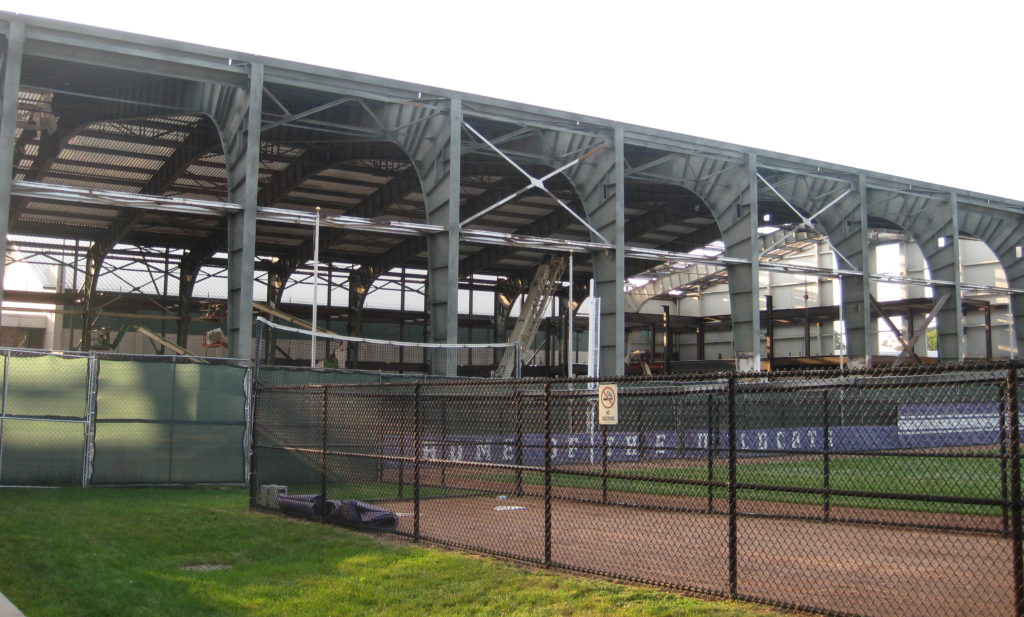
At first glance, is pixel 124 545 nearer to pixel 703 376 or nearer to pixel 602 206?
pixel 703 376

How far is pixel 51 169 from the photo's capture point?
35562 millimetres

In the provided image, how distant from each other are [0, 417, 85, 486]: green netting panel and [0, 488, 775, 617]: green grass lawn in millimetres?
3689

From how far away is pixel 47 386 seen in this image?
1728 centimetres

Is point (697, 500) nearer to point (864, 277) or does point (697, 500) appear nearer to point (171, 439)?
point (171, 439)

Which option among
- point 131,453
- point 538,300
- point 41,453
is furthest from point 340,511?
point 538,300

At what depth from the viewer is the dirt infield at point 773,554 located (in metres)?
8.63

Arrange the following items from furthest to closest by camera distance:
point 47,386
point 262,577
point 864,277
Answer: point 864,277
point 47,386
point 262,577

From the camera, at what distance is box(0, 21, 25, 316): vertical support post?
21812mm

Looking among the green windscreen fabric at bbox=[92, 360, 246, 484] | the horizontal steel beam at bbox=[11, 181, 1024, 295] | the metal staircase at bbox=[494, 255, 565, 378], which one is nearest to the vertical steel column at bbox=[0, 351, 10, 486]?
the green windscreen fabric at bbox=[92, 360, 246, 484]

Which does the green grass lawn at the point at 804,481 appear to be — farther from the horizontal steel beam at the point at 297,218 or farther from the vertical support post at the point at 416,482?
the horizontal steel beam at the point at 297,218

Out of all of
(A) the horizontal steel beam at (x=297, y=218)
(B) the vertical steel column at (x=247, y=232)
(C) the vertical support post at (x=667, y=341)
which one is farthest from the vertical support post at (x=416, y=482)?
(C) the vertical support post at (x=667, y=341)

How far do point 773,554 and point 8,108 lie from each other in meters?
20.3

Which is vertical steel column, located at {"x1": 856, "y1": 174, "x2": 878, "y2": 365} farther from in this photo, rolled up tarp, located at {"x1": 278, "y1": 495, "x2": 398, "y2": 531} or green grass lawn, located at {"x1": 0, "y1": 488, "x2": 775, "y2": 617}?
green grass lawn, located at {"x1": 0, "y1": 488, "x2": 775, "y2": 617}

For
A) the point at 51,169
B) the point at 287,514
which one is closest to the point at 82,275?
the point at 51,169
